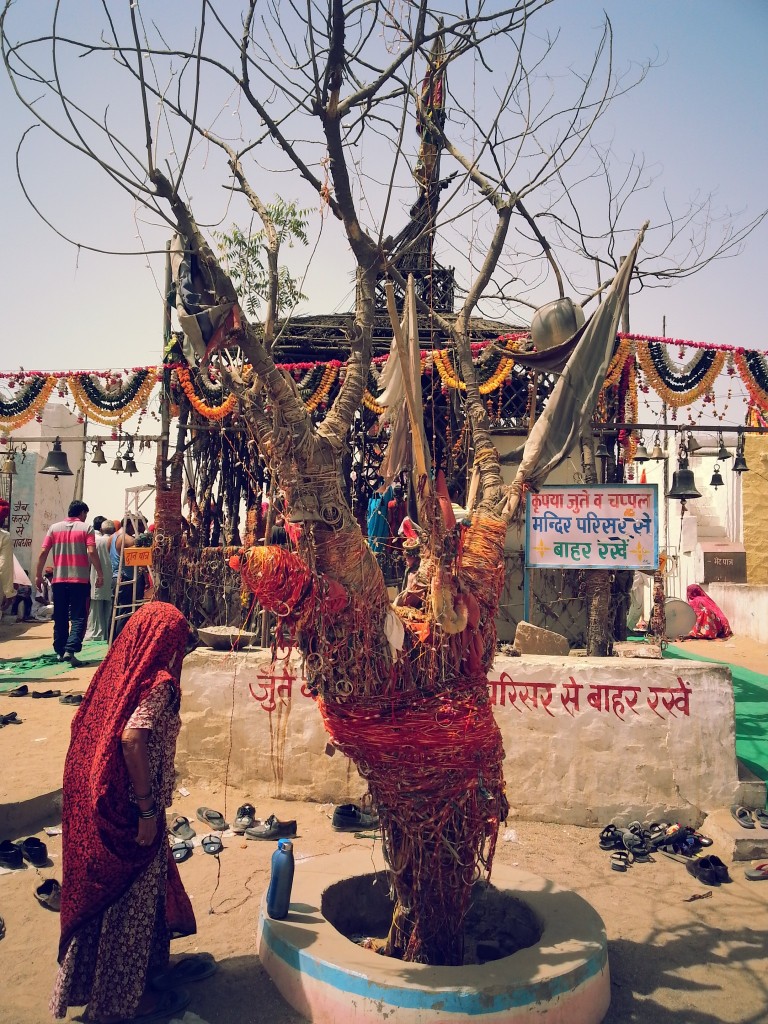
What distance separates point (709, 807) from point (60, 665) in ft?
27.1

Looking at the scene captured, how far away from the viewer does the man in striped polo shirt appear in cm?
959

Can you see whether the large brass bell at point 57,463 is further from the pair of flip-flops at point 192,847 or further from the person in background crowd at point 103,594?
the pair of flip-flops at point 192,847

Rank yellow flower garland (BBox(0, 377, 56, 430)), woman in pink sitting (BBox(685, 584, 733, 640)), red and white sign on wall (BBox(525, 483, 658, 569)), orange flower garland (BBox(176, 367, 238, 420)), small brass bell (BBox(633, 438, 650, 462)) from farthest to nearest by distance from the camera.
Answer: woman in pink sitting (BBox(685, 584, 733, 640)) → small brass bell (BBox(633, 438, 650, 462)) → yellow flower garland (BBox(0, 377, 56, 430)) → orange flower garland (BBox(176, 367, 238, 420)) → red and white sign on wall (BBox(525, 483, 658, 569))

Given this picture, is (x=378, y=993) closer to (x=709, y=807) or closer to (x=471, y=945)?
(x=471, y=945)

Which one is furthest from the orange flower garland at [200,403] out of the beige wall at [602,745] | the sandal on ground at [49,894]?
the sandal on ground at [49,894]

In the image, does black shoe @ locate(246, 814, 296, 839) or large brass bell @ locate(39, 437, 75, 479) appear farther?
large brass bell @ locate(39, 437, 75, 479)

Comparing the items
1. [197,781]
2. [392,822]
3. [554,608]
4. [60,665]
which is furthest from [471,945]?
[60,665]

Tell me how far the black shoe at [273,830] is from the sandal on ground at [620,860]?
6.92ft

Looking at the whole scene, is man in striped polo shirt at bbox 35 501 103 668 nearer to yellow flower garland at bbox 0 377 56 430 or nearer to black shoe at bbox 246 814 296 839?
yellow flower garland at bbox 0 377 56 430

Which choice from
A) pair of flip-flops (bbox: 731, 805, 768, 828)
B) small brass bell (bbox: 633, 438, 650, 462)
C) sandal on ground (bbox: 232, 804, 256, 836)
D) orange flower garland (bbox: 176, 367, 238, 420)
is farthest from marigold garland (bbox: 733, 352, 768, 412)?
sandal on ground (bbox: 232, 804, 256, 836)

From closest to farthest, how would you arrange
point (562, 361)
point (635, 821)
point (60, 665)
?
point (562, 361) → point (635, 821) → point (60, 665)

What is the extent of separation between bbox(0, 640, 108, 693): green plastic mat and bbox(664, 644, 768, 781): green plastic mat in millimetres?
7500

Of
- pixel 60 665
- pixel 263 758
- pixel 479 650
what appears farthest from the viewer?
pixel 60 665

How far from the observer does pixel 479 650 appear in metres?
→ 3.19
